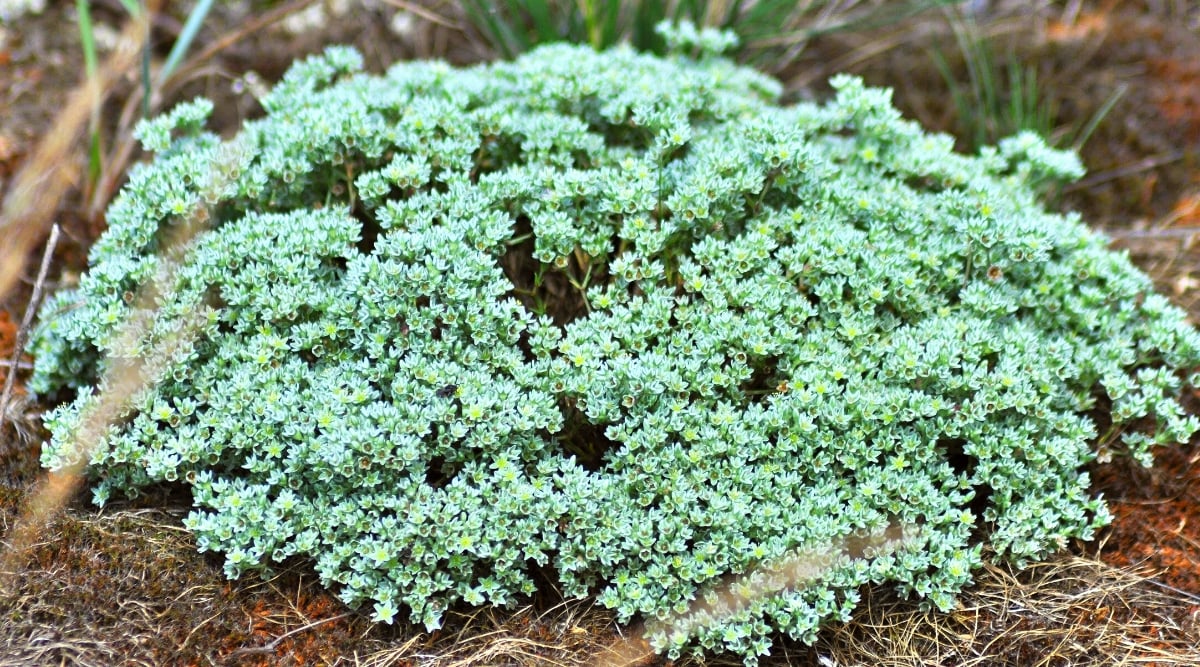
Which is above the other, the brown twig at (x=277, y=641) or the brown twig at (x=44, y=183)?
the brown twig at (x=44, y=183)

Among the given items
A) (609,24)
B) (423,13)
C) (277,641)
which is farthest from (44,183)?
(609,24)

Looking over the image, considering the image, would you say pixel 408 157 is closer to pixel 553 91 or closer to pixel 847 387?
pixel 553 91

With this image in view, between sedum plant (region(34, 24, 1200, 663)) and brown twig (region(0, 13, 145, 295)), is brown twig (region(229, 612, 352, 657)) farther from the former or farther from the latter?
brown twig (region(0, 13, 145, 295))

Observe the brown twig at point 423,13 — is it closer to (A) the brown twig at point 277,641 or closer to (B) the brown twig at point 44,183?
(B) the brown twig at point 44,183

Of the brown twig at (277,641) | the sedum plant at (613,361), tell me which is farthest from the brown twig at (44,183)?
the brown twig at (277,641)

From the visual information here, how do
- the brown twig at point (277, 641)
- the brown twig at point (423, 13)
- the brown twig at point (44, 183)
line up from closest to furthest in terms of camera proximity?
the brown twig at point (44, 183), the brown twig at point (277, 641), the brown twig at point (423, 13)

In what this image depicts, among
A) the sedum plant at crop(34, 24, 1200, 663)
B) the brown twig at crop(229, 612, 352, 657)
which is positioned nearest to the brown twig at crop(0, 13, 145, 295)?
the sedum plant at crop(34, 24, 1200, 663)

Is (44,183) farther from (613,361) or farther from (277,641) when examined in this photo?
(613,361)

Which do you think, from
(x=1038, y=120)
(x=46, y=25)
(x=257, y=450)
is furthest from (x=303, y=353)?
(x=1038, y=120)
